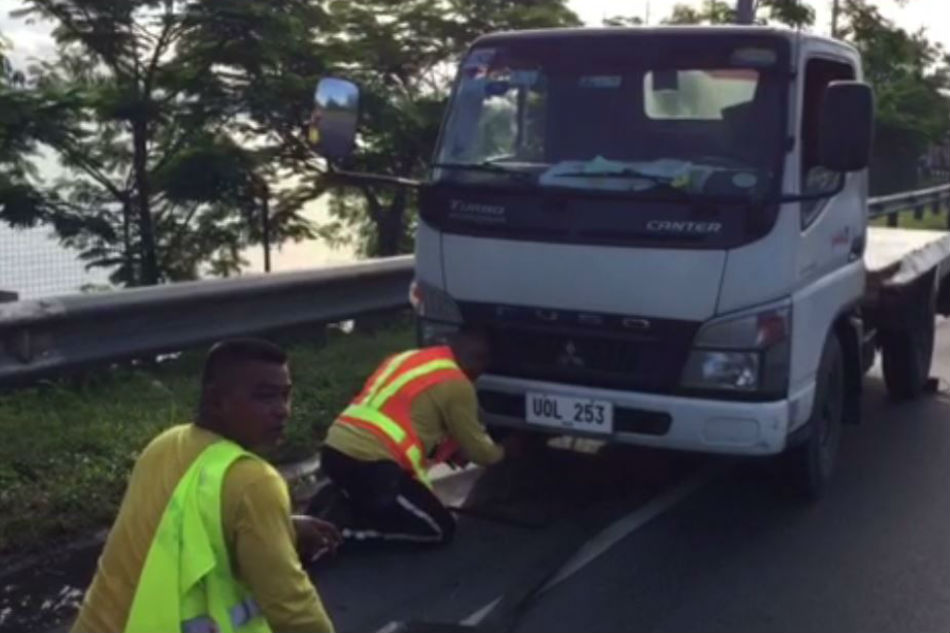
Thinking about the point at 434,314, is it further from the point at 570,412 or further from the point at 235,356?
the point at 235,356

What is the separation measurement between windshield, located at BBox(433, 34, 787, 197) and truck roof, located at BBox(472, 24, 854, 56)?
0.10ft

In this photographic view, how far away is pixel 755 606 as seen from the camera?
553 centimetres

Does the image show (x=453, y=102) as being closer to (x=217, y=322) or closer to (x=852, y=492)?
(x=217, y=322)

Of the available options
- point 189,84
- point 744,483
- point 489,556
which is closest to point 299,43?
point 189,84

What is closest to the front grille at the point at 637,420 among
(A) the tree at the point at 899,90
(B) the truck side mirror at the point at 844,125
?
(B) the truck side mirror at the point at 844,125

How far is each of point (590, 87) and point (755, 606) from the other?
8.21ft

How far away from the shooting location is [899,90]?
25359 mm

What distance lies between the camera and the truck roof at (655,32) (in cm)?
649

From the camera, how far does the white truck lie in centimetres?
610

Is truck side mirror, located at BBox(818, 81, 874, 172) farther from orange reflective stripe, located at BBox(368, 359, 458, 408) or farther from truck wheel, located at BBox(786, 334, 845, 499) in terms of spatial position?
orange reflective stripe, located at BBox(368, 359, 458, 408)

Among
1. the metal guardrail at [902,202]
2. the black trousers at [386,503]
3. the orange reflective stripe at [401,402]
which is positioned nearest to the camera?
the black trousers at [386,503]

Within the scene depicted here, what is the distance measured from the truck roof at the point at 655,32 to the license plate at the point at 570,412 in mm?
1702

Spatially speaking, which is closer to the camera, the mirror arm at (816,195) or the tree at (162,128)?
the mirror arm at (816,195)

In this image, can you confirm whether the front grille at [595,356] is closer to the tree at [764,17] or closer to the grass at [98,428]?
the grass at [98,428]
